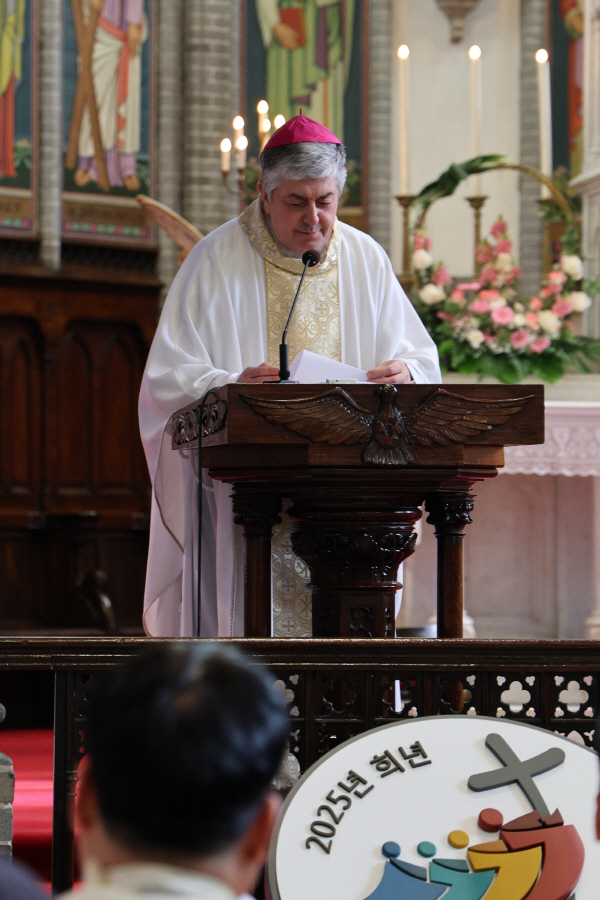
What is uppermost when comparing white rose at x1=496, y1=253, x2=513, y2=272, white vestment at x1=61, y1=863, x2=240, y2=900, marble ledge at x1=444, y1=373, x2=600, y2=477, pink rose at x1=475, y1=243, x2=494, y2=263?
pink rose at x1=475, y1=243, x2=494, y2=263

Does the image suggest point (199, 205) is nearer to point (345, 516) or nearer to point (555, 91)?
point (555, 91)

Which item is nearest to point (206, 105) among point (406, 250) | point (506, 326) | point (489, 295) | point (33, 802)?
point (406, 250)

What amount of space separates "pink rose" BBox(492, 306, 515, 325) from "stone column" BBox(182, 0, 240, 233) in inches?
159

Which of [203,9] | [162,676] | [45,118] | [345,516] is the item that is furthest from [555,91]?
[162,676]

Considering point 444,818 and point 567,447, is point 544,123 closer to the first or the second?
point 567,447

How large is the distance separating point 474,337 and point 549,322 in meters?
0.35

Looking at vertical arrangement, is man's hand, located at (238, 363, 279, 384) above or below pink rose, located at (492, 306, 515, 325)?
below

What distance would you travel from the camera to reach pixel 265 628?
2.71 meters

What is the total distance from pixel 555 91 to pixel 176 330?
22.4ft

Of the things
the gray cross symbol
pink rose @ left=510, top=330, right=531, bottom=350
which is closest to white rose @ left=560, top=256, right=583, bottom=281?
pink rose @ left=510, top=330, right=531, bottom=350

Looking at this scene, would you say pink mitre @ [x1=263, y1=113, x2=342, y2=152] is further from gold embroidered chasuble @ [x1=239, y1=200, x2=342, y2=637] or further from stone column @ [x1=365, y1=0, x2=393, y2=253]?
stone column @ [x1=365, y1=0, x2=393, y2=253]

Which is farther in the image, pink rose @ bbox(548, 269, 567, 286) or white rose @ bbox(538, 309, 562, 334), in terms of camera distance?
pink rose @ bbox(548, 269, 567, 286)

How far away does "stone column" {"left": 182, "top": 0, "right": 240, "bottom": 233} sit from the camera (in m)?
9.05

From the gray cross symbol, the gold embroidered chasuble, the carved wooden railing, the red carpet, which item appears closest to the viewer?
the gray cross symbol
